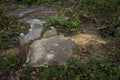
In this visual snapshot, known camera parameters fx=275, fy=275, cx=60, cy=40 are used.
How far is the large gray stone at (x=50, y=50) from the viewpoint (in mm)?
4527

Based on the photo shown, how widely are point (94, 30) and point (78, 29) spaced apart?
31 centimetres

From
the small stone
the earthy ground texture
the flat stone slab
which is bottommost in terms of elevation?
the flat stone slab

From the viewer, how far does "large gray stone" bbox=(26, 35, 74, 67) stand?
4527 mm

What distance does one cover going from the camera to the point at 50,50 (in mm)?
4742

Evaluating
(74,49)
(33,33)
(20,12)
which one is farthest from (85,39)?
Answer: (20,12)

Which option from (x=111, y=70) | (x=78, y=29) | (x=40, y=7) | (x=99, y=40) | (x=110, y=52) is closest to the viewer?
(x=111, y=70)

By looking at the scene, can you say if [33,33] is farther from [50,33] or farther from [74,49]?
[74,49]

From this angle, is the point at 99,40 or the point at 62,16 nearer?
the point at 99,40

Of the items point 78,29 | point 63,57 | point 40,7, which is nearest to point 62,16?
point 78,29

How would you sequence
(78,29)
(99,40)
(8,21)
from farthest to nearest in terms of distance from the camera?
1. (8,21)
2. (78,29)
3. (99,40)

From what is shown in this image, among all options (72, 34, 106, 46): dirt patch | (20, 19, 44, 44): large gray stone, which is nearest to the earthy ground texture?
(72, 34, 106, 46): dirt patch

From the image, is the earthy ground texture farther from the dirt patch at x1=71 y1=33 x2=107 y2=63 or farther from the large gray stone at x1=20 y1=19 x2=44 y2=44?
the large gray stone at x1=20 y1=19 x2=44 y2=44

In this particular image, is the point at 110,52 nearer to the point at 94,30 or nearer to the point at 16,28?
the point at 94,30

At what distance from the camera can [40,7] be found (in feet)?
21.0
